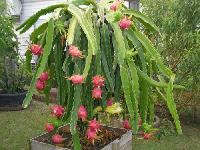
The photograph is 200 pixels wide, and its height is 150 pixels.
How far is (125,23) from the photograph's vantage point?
6.42 ft

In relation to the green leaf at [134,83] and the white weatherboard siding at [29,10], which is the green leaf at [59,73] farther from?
the white weatherboard siding at [29,10]

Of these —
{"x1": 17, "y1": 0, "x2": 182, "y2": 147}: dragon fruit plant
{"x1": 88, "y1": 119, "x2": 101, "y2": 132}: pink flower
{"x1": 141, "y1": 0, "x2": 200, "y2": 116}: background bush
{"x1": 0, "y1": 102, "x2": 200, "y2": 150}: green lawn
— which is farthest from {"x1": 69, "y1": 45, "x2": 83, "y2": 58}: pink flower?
{"x1": 141, "y1": 0, "x2": 200, "y2": 116}: background bush

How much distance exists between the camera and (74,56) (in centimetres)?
179

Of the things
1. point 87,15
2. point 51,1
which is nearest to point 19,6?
point 51,1

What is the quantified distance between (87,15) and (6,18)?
3983mm

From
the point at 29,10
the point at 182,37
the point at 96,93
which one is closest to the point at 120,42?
the point at 96,93

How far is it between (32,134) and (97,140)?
9.30ft

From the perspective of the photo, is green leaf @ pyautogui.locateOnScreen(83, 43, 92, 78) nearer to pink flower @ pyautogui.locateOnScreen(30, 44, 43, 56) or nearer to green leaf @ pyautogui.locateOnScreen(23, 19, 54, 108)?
green leaf @ pyautogui.locateOnScreen(23, 19, 54, 108)

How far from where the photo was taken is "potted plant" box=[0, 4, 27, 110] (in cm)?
582

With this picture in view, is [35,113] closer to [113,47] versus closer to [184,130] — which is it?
[184,130]

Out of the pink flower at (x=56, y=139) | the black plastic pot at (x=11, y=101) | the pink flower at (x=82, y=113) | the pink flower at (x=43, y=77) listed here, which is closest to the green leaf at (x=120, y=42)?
the pink flower at (x=82, y=113)

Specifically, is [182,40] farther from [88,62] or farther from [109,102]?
[88,62]

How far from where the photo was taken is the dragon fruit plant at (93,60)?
1.84 meters

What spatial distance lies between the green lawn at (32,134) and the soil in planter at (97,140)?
2132 millimetres
